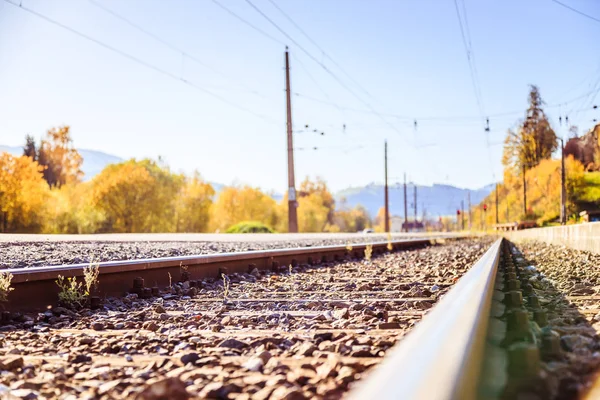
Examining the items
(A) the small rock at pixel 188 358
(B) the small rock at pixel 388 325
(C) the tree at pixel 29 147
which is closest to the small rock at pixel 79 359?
(A) the small rock at pixel 188 358

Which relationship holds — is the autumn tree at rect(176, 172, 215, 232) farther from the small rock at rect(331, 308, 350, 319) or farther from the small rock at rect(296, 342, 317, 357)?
the small rock at rect(296, 342, 317, 357)

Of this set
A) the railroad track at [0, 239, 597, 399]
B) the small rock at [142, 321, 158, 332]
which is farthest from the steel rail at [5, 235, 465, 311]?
the small rock at [142, 321, 158, 332]

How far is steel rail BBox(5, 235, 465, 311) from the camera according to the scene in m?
4.97

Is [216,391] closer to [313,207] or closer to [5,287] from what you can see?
[5,287]

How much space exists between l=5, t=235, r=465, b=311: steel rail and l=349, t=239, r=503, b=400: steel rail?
3.72 metres

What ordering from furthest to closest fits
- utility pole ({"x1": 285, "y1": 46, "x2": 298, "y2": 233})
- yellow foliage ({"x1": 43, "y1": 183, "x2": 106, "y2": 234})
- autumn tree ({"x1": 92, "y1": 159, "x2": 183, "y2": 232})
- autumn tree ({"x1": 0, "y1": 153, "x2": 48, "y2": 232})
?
autumn tree ({"x1": 92, "y1": 159, "x2": 183, "y2": 232}) → autumn tree ({"x1": 0, "y1": 153, "x2": 48, "y2": 232}) → yellow foliage ({"x1": 43, "y1": 183, "x2": 106, "y2": 234}) → utility pole ({"x1": 285, "y1": 46, "x2": 298, "y2": 233})

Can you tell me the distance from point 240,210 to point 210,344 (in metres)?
86.9

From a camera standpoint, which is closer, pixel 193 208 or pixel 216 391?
pixel 216 391

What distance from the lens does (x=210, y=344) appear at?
3234 mm

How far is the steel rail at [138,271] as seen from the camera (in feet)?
16.3

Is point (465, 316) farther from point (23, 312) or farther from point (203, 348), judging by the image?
point (23, 312)

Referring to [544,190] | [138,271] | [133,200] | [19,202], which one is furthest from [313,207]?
[138,271]

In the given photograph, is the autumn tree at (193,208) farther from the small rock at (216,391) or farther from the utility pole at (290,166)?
the small rock at (216,391)

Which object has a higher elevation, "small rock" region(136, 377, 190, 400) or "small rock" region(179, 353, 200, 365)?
"small rock" region(136, 377, 190, 400)
